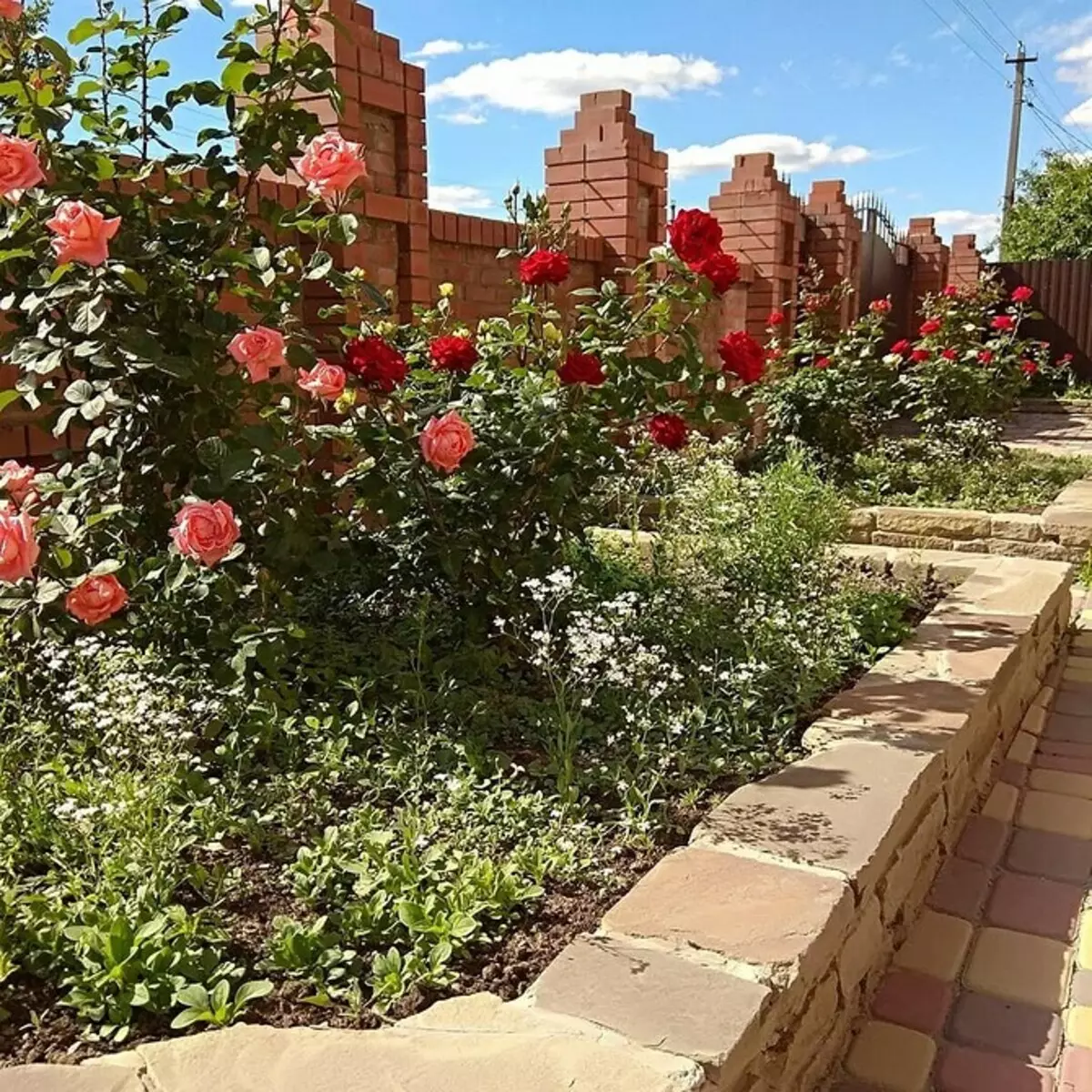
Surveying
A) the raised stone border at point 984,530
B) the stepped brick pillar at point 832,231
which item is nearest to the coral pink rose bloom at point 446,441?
the raised stone border at point 984,530

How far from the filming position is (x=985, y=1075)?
1.73 meters

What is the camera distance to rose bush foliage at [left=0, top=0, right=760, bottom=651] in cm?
211

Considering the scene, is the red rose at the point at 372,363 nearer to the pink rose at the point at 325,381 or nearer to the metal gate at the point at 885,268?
the pink rose at the point at 325,381

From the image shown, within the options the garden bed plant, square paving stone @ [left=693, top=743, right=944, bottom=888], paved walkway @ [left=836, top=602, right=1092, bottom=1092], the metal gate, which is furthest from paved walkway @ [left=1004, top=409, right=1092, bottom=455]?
square paving stone @ [left=693, top=743, right=944, bottom=888]

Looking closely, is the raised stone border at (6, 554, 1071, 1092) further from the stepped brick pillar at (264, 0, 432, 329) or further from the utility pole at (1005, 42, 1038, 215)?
the utility pole at (1005, 42, 1038, 215)

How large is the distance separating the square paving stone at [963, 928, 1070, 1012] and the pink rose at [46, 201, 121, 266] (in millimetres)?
2089

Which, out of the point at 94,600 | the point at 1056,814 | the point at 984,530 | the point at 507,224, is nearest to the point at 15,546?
the point at 94,600

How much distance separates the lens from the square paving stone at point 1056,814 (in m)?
2.57

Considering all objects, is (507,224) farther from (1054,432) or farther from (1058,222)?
(1058,222)

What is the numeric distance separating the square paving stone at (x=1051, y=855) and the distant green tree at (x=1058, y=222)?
1659 centimetres

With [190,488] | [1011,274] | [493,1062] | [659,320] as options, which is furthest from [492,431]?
[1011,274]

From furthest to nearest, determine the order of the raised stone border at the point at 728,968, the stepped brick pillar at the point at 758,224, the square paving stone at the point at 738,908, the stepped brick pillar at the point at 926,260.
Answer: the stepped brick pillar at the point at 926,260 < the stepped brick pillar at the point at 758,224 < the square paving stone at the point at 738,908 < the raised stone border at the point at 728,968

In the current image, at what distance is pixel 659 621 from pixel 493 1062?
182 centimetres

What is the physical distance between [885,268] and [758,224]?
5.15 meters
